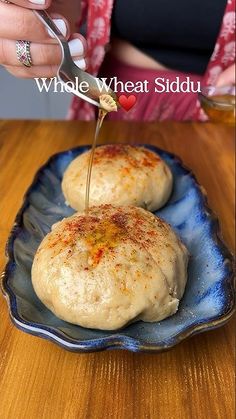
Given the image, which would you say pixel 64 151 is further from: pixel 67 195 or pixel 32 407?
pixel 32 407

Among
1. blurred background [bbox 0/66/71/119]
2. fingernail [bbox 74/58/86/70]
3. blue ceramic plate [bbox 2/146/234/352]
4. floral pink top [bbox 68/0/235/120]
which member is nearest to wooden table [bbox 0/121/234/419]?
blue ceramic plate [bbox 2/146/234/352]

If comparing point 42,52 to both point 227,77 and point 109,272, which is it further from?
point 227,77

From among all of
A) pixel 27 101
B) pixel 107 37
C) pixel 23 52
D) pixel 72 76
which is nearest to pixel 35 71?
pixel 23 52

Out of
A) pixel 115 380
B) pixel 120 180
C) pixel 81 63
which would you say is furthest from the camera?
pixel 120 180

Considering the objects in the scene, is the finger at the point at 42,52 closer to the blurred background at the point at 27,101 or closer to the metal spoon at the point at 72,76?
the metal spoon at the point at 72,76

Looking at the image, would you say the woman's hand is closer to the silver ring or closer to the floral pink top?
the silver ring

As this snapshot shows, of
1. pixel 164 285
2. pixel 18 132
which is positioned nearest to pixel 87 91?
pixel 164 285
